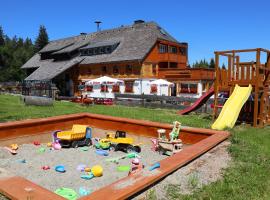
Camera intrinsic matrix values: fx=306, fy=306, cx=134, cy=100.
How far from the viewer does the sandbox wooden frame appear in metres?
4.52

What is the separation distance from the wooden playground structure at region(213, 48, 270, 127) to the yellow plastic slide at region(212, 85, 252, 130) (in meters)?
0.45

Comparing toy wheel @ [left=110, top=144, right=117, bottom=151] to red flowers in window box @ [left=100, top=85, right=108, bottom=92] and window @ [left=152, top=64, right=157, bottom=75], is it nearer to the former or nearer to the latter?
window @ [left=152, top=64, right=157, bottom=75]

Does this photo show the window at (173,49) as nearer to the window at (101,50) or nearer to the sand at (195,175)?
the window at (101,50)

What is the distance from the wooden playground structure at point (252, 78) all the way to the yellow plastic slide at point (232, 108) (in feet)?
1.47

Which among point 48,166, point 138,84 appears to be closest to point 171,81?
point 138,84

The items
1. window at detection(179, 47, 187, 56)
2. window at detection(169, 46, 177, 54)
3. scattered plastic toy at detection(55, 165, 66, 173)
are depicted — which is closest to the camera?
scattered plastic toy at detection(55, 165, 66, 173)

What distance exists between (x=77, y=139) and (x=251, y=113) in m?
8.58

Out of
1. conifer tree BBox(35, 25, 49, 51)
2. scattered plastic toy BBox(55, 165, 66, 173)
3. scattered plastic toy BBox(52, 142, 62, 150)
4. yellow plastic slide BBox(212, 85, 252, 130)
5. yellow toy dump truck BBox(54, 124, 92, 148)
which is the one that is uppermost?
conifer tree BBox(35, 25, 49, 51)

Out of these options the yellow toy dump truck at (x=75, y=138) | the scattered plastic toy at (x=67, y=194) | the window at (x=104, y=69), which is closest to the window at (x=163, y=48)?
the window at (x=104, y=69)

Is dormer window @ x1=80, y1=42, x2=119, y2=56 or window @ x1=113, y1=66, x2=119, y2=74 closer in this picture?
window @ x1=113, y1=66, x2=119, y2=74

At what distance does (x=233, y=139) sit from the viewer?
9188mm

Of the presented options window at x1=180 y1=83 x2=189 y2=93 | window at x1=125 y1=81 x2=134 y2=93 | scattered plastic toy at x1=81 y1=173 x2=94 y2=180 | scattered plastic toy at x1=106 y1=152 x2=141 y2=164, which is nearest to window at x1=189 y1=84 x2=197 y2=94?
window at x1=180 y1=83 x2=189 y2=93

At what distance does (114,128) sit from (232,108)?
5.14m

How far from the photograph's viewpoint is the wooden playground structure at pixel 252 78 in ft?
44.8
